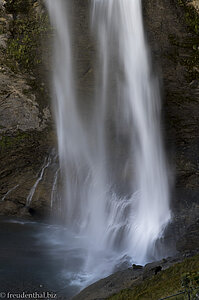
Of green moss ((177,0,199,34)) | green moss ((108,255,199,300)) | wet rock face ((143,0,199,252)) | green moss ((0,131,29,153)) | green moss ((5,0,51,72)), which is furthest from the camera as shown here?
green moss ((177,0,199,34))

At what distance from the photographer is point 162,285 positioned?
969cm

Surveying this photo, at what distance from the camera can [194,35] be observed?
76.5 feet

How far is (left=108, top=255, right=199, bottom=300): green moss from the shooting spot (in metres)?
9.20

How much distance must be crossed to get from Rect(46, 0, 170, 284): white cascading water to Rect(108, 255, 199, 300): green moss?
19.8ft

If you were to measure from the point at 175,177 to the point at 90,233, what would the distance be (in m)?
4.65

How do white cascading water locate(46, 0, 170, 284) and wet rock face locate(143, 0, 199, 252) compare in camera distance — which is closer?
white cascading water locate(46, 0, 170, 284)

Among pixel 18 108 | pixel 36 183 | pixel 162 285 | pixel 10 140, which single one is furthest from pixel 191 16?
pixel 162 285

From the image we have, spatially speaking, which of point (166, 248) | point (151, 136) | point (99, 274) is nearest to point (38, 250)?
point (99, 274)

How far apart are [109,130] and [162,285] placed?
42.6 ft

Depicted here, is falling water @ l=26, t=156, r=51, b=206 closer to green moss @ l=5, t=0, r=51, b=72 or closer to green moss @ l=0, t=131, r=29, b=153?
green moss @ l=0, t=131, r=29, b=153

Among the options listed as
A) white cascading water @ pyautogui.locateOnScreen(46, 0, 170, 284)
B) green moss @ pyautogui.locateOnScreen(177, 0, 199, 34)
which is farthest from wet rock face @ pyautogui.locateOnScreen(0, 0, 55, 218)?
green moss @ pyautogui.locateOnScreen(177, 0, 199, 34)

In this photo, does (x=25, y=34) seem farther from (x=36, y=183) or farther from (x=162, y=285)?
(x=162, y=285)

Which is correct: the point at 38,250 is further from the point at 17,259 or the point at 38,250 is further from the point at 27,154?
the point at 27,154

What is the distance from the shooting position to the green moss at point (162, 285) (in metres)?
9.20
